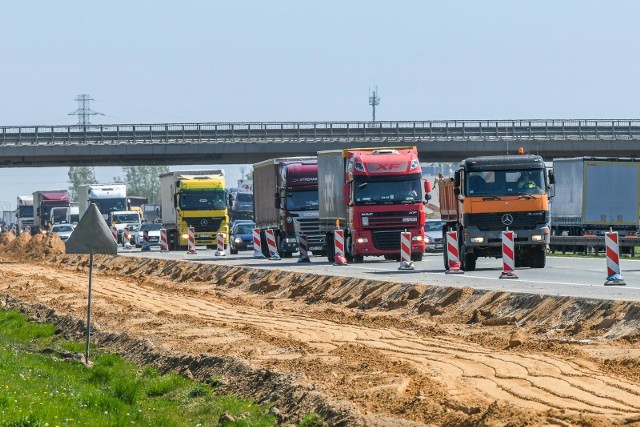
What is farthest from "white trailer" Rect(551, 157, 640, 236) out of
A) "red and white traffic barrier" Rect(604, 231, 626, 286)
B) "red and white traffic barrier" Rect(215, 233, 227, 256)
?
"red and white traffic barrier" Rect(604, 231, 626, 286)

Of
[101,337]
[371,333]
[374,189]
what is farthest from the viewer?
[374,189]

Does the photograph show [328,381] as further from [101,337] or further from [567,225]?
[567,225]

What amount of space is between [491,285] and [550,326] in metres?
6.66

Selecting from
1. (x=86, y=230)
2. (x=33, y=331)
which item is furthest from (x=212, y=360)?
(x=33, y=331)

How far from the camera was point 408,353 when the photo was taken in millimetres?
17641

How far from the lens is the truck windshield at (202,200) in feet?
205

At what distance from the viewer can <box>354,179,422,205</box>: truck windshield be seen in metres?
40.5

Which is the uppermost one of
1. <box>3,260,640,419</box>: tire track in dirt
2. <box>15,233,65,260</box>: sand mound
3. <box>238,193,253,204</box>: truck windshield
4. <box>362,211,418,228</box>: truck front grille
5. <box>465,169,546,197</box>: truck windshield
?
<box>465,169,546,197</box>: truck windshield

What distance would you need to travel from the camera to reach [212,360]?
18.3m

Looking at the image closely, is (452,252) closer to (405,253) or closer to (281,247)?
(405,253)

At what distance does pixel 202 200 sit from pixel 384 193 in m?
23.2

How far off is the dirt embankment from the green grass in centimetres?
38

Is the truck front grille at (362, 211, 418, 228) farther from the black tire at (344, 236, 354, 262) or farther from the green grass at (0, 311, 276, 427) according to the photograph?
the green grass at (0, 311, 276, 427)

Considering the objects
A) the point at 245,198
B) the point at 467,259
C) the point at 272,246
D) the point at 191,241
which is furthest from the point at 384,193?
the point at 245,198
